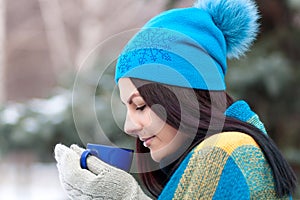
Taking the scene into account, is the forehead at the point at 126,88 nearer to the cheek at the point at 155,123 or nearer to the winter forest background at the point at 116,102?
the cheek at the point at 155,123

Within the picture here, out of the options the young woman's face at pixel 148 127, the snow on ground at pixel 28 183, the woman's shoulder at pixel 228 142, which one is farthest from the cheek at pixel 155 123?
the snow on ground at pixel 28 183

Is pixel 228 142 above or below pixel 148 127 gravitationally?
below

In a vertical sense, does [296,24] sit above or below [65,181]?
above

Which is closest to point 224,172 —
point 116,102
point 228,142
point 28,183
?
point 228,142

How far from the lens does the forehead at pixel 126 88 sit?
133 centimetres

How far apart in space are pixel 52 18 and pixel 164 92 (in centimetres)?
782

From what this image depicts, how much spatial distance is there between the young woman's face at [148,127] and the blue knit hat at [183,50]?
0.04m

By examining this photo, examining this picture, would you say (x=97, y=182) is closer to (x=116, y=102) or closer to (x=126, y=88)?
(x=126, y=88)

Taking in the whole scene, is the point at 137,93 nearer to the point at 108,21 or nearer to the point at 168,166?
the point at 168,166

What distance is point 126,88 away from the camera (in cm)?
134

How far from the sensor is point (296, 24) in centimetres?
337

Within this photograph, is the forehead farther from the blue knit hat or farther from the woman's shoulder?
the woman's shoulder

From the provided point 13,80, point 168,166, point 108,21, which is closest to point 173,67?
point 168,166

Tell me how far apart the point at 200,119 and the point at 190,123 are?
0.02 meters
